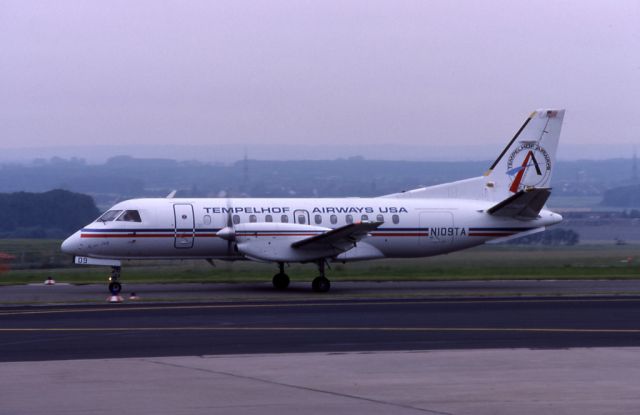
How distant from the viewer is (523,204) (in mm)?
28406

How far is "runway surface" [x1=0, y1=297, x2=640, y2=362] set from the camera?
15.2 meters

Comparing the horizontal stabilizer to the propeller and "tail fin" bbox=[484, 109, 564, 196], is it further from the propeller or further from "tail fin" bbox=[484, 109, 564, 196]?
the propeller

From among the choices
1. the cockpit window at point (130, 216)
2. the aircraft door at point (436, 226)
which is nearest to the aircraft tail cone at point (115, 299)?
the cockpit window at point (130, 216)

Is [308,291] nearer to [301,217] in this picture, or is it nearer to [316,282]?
[316,282]

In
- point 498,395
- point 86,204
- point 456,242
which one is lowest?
point 498,395

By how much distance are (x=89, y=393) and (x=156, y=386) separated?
2.73 ft

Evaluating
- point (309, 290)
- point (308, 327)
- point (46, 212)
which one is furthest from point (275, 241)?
point (46, 212)

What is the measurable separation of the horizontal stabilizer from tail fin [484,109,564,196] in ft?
5.22

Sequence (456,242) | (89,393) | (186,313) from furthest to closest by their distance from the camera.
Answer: (456,242), (186,313), (89,393)

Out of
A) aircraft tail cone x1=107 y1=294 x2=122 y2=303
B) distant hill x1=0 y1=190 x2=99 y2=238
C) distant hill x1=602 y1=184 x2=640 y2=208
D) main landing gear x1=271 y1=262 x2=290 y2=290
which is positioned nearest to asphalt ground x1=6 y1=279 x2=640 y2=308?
aircraft tail cone x1=107 y1=294 x2=122 y2=303

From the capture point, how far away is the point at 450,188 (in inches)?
1185

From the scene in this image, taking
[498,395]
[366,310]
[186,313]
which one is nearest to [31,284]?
[186,313]

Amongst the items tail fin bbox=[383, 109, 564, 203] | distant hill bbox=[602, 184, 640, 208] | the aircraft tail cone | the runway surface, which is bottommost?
the runway surface

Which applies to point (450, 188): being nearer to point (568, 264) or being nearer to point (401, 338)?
point (568, 264)
